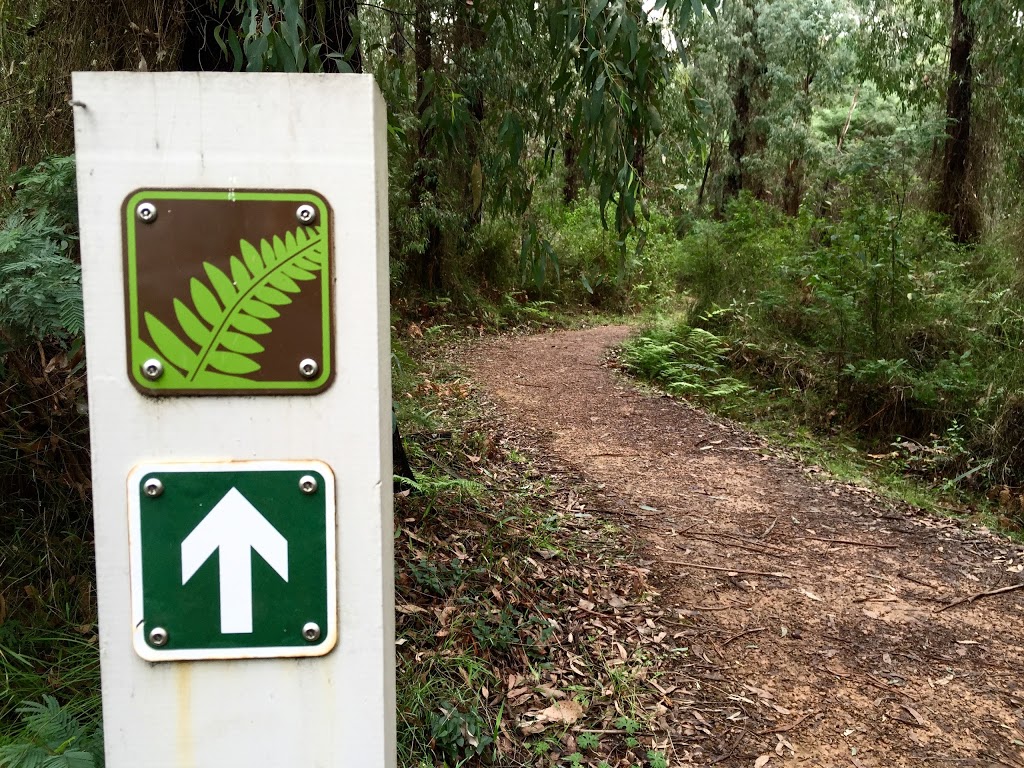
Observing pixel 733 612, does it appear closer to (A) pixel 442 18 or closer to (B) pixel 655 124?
(B) pixel 655 124

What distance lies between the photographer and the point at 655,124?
3062mm

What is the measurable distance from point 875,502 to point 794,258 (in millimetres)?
4566

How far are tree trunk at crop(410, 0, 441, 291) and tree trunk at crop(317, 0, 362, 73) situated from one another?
740 mm

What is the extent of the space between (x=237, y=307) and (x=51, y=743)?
5.26ft

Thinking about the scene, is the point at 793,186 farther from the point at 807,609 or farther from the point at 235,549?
the point at 235,549

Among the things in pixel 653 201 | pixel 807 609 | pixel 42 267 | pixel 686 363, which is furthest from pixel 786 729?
pixel 653 201

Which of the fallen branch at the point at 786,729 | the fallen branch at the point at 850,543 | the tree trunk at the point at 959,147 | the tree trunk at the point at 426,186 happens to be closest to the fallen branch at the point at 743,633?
the fallen branch at the point at 786,729

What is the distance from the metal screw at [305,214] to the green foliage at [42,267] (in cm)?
156

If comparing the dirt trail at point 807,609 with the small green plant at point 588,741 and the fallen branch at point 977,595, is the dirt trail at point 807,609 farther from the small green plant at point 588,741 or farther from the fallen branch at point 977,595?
the small green plant at point 588,741

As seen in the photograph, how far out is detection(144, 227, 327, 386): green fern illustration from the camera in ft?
3.51

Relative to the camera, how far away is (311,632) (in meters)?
1.12

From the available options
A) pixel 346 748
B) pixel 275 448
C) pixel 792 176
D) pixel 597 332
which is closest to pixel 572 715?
pixel 346 748

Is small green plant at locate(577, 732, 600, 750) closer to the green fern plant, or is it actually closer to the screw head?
the green fern plant

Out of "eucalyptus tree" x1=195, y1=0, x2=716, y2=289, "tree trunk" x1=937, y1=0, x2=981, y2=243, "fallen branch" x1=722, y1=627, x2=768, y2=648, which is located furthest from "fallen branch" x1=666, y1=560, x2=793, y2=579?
"tree trunk" x1=937, y1=0, x2=981, y2=243
